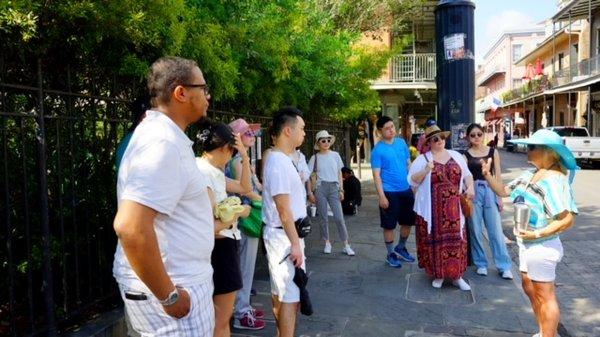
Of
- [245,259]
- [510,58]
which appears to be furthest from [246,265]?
[510,58]

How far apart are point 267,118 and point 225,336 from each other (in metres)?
4.57

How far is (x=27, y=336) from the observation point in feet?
10.2

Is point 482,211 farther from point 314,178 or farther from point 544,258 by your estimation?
point 544,258

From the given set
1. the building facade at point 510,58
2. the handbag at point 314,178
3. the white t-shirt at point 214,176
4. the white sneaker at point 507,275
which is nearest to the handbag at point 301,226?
the white t-shirt at point 214,176

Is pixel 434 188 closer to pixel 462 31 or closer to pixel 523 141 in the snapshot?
pixel 523 141

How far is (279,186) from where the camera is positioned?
3299 millimetres

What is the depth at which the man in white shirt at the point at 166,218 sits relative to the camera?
1771 mm

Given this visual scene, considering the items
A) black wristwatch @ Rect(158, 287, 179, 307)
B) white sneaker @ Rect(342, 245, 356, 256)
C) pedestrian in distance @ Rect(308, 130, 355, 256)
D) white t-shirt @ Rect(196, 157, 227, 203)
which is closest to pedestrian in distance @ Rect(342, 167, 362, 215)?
pedestrian in distance @ Rect(308, 130, 355, 256)

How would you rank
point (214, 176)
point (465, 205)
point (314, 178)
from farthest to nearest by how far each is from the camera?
point (314, 178), point (465, 205), point (214, 176)

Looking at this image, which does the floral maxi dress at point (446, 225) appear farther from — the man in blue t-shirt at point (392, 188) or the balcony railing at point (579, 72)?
the balcony railing at point (579, 72)

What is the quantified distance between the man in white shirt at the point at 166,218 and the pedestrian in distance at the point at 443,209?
144 inches

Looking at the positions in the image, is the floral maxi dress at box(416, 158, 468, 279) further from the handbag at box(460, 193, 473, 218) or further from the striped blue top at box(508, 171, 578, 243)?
the striped blue top at box(508, 171, 578, 243)

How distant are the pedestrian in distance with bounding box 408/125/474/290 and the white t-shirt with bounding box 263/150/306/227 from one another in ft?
7.42

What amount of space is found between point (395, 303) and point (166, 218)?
3477 millimetres
